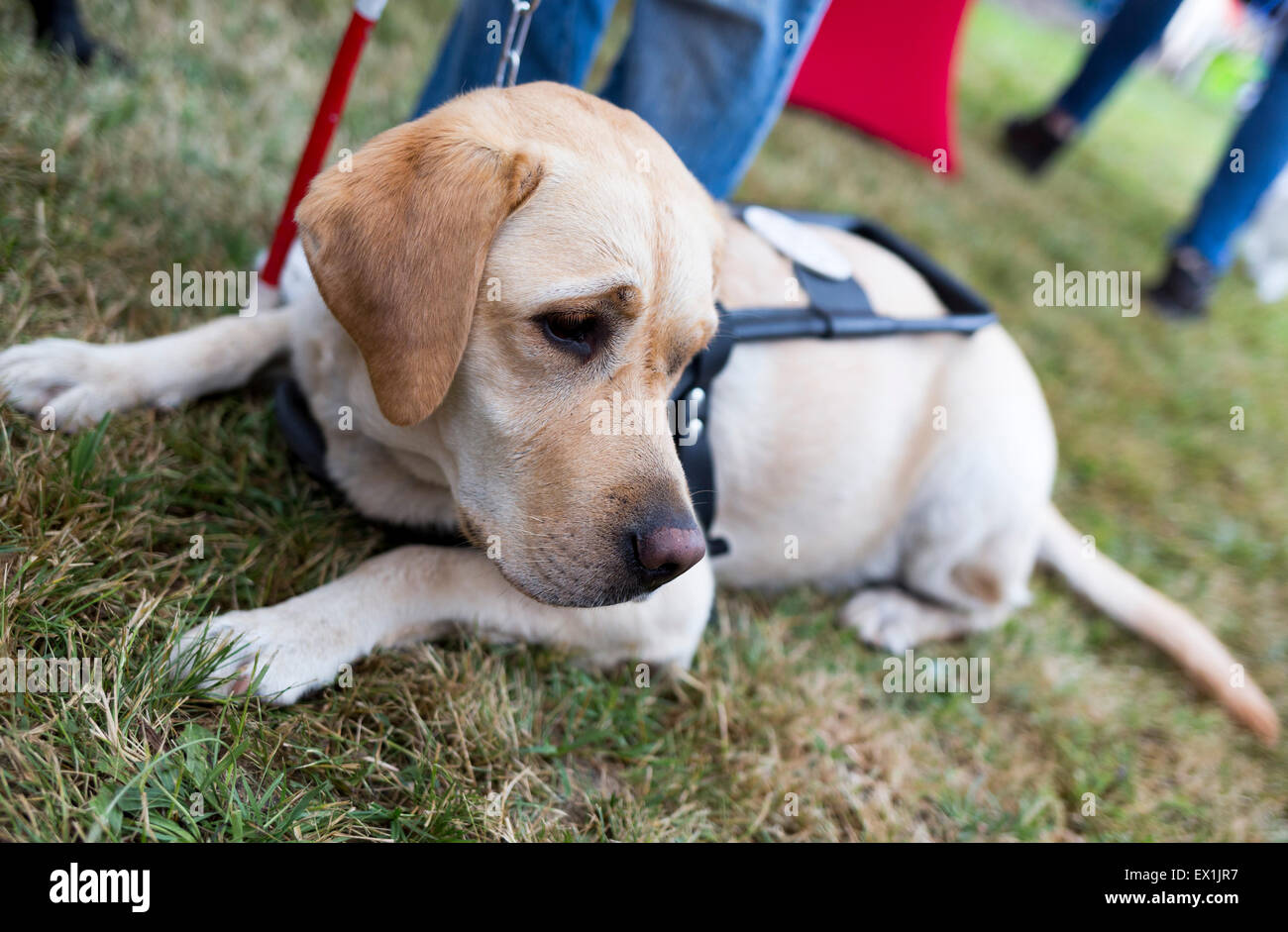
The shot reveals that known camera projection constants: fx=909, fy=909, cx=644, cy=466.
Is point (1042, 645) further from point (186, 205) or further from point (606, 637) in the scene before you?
point (186, 205)

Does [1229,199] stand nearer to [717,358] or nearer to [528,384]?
[717,358]

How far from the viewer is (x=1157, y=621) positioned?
3.85 m

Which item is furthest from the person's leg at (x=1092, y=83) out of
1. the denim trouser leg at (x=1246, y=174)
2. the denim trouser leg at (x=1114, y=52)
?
the denim trouser leg at (x=1246, y=174)

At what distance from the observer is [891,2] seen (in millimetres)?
7176

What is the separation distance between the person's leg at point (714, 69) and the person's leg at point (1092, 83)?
482cm

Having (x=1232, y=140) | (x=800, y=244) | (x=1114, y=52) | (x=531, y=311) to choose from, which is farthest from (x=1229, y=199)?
(x=531, y=311)

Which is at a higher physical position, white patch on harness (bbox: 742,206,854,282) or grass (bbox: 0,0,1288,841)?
white patch on harness (bbox: 742,206,854,282)

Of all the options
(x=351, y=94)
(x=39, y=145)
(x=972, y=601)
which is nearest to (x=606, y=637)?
(x=972, y=601)

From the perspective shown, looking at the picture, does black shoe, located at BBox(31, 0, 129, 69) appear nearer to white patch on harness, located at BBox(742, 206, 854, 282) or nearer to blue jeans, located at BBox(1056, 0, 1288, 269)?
white patch on harness, located at BBox(742, 206, 854, 282)

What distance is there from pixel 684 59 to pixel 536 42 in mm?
523

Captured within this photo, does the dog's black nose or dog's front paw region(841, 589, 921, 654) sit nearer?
the dog's black nose

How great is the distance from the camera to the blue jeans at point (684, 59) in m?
3.07

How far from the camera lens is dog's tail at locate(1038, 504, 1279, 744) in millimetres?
3650

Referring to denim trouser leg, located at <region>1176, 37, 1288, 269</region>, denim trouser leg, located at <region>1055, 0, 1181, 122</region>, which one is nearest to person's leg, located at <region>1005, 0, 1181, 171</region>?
denim trouser leg, located at <region>1055, 0, 1181, 122</region>
